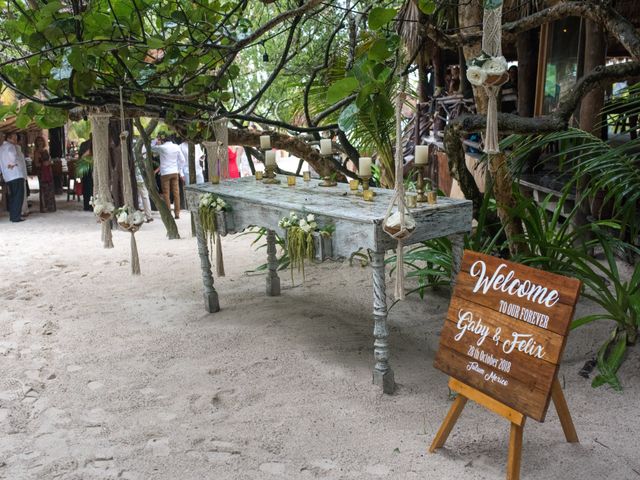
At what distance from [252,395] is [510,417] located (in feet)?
5.51

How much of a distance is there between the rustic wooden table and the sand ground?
0.46 metres

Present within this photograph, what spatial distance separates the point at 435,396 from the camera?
152 inches

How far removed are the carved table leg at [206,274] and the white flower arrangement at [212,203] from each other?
27 centimetres

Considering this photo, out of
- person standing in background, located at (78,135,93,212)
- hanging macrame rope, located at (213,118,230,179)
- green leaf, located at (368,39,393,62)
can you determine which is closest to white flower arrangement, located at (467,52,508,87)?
green leaf, located at (368,39,393,62)

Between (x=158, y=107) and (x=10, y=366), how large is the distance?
80.2 inches

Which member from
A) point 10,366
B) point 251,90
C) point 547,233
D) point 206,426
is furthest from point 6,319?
point 251,90

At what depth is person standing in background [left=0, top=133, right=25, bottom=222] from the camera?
36.8 ft

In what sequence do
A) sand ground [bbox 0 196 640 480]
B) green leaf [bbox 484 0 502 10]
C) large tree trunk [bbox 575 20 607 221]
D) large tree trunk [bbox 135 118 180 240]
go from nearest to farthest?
1. green leaf [bbox 484 0 502 10]
2. sand ground [bbox 0 196 640 480]
3. large tree trunk [bbox 575 20 607 221]
4. large tree trunk [bbox 135 118 180 240]

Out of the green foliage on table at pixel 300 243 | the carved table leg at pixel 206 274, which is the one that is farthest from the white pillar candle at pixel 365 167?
the carved table leg at pixel 206 274

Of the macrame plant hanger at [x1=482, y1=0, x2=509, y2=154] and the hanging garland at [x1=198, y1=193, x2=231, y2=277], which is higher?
the macrame plant hanger at [x1=482, y1=0, x2=509, y2=154]

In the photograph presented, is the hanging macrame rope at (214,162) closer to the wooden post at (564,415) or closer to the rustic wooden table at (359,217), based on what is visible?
the rustic wooden table at (359,217)

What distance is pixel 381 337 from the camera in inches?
153

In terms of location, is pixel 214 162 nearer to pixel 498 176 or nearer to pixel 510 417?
pixel 498 176

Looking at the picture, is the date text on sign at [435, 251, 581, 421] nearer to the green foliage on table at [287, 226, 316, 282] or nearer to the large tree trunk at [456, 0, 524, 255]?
the green foliage on table at [287, 226, 316, 282]
